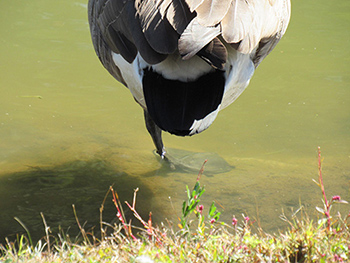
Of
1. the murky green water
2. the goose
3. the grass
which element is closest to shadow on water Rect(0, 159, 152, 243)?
the murky green water

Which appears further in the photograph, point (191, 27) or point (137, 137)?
point (137, 137)

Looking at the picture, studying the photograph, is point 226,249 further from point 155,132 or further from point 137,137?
point 137,137

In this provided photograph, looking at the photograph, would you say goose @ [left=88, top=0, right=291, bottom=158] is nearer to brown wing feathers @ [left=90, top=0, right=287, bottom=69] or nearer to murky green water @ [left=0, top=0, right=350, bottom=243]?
brown wing feathers @ [left=90, top=0, right=287, bottom=69]

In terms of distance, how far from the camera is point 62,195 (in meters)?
3.33

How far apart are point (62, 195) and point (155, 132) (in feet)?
2.95

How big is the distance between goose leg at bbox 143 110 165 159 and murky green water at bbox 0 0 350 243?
111 mm

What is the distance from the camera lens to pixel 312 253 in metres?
1.92

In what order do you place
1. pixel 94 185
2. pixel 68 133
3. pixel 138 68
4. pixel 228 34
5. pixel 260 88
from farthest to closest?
pixel 260 88
pixel 68 133
pixel 94 185
pixel 138 68
pixel 228 34

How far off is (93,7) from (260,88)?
2.32 m

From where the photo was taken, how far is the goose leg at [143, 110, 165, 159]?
151 inches

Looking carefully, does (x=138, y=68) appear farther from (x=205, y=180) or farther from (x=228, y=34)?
(x=205, y=180)

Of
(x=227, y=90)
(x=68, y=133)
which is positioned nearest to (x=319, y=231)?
(x=227, y=90)

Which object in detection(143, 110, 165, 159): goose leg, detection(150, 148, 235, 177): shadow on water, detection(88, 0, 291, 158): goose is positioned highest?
detection(88, 0, 291, 158): goose

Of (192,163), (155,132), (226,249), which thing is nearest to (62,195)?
(155,132)
